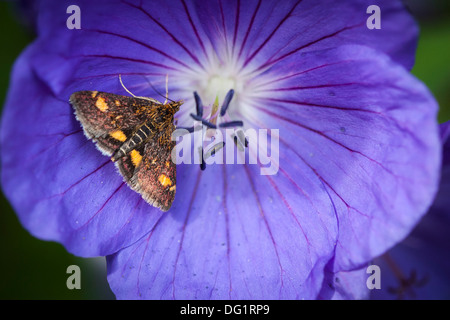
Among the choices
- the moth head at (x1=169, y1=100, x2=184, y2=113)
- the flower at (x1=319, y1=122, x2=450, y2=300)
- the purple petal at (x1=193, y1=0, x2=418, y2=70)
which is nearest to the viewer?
the purple petal at (x1=193, y1=0, x2=418, y2=70)

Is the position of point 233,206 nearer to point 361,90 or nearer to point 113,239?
point 113,239

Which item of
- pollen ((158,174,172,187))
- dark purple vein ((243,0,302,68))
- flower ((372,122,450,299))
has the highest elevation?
dark purple vein ((243,0,302,68))

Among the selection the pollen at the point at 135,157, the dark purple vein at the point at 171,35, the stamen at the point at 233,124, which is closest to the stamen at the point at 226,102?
the stamen at the point at 233,124

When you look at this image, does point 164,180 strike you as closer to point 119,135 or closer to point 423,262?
point 119,135

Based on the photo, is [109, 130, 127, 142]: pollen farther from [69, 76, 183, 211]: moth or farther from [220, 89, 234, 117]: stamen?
[220, 89, 234, 117]: stamen

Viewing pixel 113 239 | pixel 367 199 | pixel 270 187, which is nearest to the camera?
pixel 367 199

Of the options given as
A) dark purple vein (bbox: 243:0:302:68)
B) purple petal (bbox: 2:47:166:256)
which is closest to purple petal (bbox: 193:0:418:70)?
dark purple vein (bbox: 243:0:302:68)

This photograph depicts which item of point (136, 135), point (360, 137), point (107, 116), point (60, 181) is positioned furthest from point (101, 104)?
point (360, 137)

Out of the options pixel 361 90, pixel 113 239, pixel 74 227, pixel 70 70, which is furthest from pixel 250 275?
pixel 70 70
